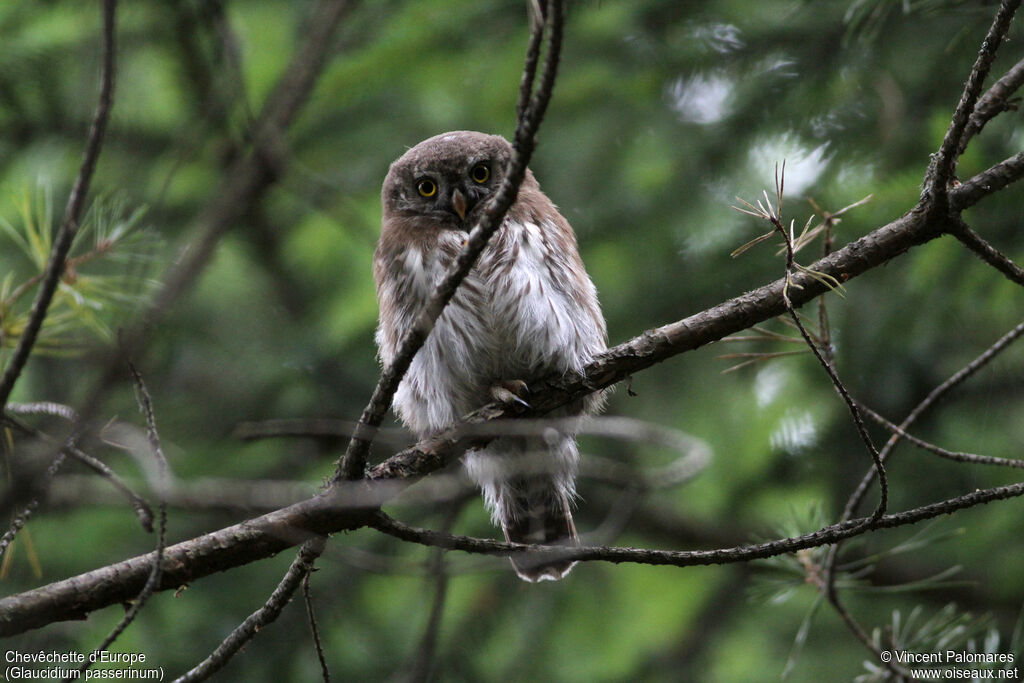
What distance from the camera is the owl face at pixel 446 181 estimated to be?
3.89 metres

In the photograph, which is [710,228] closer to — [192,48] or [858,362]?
[858,362]

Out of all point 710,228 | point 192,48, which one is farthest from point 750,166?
point 192,48

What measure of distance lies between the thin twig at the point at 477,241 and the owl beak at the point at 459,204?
5.91 feet

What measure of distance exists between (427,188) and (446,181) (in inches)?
4.1

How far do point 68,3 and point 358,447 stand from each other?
133 inches

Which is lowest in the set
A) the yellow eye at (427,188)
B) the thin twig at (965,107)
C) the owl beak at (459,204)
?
the thin twig at (965,107)

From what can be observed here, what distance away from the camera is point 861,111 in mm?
4145

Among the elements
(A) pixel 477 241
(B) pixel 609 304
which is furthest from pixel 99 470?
(B) pixel 609 304

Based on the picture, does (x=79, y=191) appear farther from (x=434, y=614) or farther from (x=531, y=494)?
(x=531, y=494)

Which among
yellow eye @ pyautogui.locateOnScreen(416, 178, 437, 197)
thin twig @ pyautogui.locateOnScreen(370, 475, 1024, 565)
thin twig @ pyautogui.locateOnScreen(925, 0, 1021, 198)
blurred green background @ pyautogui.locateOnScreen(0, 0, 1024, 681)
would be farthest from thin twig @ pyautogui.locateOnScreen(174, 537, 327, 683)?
yellow eye @ pyautogui.locateOnScreen(416, 178, 437, 197)

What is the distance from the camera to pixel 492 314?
11.3 ft

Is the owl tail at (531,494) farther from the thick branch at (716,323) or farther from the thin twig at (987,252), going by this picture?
the thin twig at (987,252)

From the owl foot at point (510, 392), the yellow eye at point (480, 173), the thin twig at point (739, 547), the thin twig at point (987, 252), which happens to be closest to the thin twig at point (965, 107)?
the thin twig at point (987, 252)

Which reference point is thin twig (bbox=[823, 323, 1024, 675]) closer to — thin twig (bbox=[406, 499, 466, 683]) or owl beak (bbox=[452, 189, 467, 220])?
thin twig (bbox=[406, 499, 466, 683])
